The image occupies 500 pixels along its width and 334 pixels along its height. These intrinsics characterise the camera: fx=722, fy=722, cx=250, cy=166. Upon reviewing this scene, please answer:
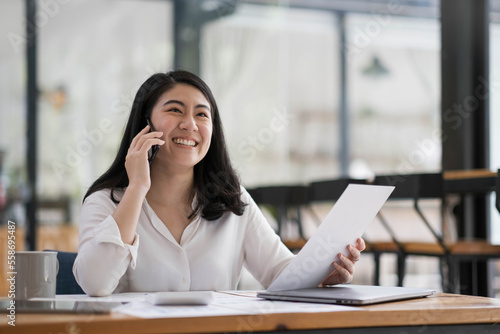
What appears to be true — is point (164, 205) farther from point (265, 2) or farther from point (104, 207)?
point (265, 2)

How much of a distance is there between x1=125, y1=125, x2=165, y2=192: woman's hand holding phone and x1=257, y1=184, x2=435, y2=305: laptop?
45cm

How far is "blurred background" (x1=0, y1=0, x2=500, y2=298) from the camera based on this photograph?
20.2 ft

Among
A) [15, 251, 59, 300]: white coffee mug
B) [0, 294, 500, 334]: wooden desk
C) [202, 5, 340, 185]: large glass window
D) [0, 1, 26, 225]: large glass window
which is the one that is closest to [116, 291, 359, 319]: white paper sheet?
[0, 294, 500, 334]: wooden desk

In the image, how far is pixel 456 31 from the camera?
488 centimetres

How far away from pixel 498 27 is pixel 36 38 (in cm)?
376

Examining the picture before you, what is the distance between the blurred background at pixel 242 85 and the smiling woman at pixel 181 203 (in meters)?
4.03

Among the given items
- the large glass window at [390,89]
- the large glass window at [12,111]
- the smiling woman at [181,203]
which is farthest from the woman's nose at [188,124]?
the large glass window at [390,89]

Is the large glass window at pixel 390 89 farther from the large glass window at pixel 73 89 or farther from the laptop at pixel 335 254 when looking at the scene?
the laptop at pixel 335 254

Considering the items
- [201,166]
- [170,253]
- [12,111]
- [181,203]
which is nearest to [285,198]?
[12,111]

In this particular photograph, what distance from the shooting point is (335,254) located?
5.22 ft

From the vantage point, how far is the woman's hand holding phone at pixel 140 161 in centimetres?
175

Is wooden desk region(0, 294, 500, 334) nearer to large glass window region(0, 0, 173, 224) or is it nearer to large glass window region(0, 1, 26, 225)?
large glass window region(0, 0, 173, 224)

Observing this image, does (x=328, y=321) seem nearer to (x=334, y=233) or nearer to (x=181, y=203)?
(x=334, y=233)

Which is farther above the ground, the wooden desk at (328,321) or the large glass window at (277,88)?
the large glass window at (277,88)
